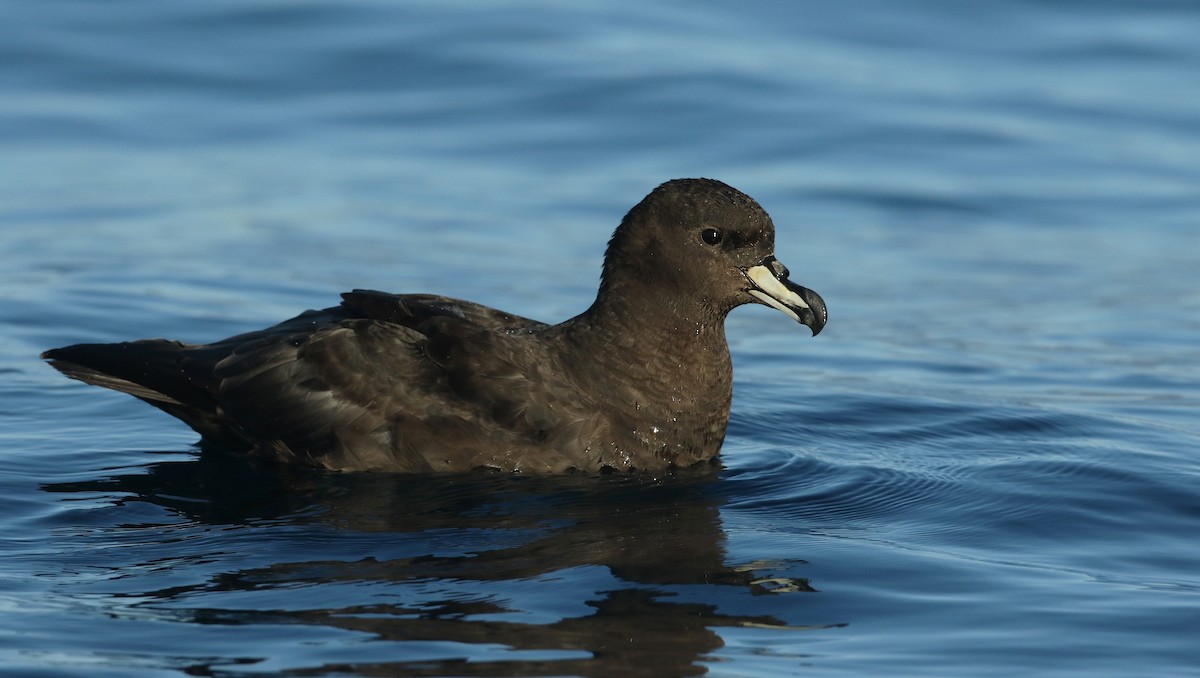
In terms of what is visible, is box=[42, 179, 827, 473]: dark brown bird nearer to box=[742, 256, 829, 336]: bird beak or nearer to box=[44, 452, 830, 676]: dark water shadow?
box=[742, 256, 829, 336]: bird beak

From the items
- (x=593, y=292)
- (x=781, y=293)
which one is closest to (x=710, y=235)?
(x=781, y=293)

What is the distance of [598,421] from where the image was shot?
7.61 m

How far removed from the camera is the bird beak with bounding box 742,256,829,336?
775 centimetres

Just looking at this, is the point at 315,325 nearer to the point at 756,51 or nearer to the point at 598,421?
the point at 598,421

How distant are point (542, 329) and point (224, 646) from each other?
9.93ft

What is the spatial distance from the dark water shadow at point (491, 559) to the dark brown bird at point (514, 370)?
0.49 feet

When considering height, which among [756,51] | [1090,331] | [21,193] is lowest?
[1090,331]

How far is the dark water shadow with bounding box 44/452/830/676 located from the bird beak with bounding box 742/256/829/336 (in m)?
0.81

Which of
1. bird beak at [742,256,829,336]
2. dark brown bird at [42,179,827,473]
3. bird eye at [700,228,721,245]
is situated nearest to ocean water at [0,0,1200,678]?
dark brown bird at [42,179,827,473]

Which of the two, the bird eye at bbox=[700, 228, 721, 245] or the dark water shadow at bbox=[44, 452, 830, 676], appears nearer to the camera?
the dark water shadow at bbox=[44, 452, 830, 676]

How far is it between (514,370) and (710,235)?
3.54ft

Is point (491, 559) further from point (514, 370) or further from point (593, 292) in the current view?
A: point (593, 292)

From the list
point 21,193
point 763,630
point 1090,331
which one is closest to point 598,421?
point 763,630

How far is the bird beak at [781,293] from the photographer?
7750 mm
